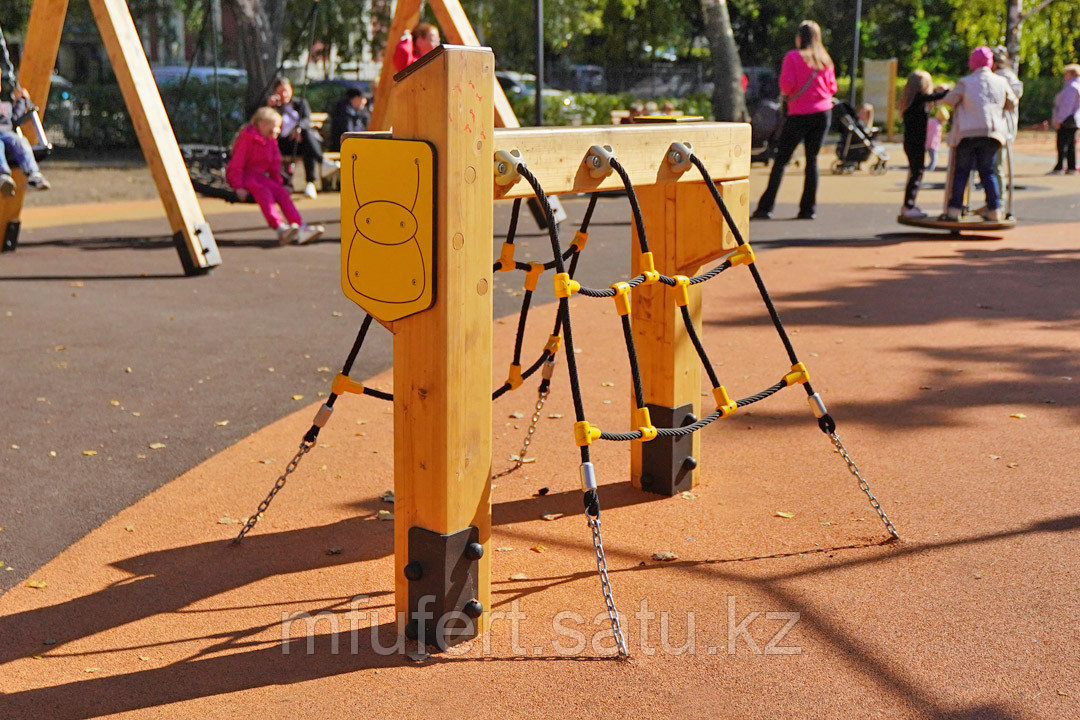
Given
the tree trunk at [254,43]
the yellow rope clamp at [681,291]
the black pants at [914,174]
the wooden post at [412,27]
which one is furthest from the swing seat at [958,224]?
the tree trunk at [254,43]

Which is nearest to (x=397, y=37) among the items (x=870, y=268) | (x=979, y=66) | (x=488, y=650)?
(x=870, y=268)

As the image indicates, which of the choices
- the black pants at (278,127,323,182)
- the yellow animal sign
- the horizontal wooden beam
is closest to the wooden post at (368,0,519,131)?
the black pants at (278,127,323,182)

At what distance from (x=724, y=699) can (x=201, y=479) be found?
102 inches

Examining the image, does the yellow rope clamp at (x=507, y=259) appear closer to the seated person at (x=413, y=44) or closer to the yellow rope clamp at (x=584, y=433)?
the yellow rope clamp at (x=584, y=433)

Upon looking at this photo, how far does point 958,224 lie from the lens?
11570 mm

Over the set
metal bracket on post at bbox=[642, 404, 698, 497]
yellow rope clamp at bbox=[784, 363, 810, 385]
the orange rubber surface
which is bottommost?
the orange rubber surface

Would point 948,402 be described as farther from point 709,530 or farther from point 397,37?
point 397,37

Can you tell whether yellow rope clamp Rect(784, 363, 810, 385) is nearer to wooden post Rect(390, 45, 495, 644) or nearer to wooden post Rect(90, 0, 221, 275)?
wooden post Rect(390, 45, 495, 644)

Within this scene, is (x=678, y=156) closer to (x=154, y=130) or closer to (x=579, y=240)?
(x=579, y=240)

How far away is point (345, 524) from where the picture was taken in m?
4.34

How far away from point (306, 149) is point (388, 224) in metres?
11.6

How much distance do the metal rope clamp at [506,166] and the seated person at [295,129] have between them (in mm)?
9540

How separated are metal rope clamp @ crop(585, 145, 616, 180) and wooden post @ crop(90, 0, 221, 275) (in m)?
6.21

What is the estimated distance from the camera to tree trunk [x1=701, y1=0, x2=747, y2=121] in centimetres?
2195
